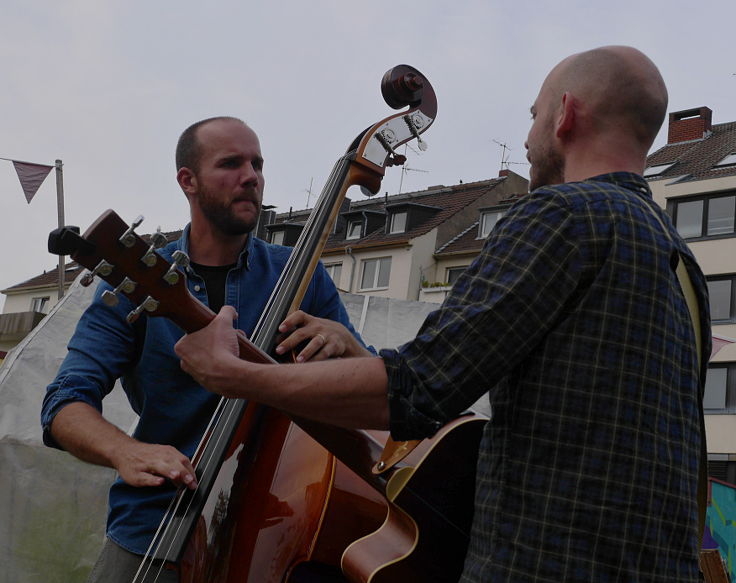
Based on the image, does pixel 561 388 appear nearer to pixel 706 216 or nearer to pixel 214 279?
pixel 214 279

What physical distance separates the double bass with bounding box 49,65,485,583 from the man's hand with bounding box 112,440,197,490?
50mm

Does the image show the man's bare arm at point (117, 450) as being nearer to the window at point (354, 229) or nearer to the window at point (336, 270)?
the window at point (336, 270)

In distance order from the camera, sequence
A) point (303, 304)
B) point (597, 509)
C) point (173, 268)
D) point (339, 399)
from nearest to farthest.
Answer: point (597, 509), point (339, 399), point (173, 268), point (303, 304)

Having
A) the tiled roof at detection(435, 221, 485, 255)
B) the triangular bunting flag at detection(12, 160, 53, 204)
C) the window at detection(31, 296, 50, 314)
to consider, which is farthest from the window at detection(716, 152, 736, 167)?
the window at detection(31, 296, 50, 314)

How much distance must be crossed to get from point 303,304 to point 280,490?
0.81 meters

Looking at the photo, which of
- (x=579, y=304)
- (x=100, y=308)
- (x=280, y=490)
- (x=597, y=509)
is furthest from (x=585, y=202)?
(x=100, y=308)

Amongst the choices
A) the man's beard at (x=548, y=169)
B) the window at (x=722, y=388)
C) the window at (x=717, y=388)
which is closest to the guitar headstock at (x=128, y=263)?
the man's beard at (x=548, y=169)

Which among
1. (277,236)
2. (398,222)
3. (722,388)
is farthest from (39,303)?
(722,388)

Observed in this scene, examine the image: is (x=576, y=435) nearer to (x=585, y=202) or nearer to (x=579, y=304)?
(x=579, y=304)

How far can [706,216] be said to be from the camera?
1105 inches

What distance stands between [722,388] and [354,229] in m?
15.9

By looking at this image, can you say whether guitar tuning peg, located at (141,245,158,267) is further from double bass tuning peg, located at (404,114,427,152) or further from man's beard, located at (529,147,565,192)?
double bass tuning peg, located at (404,114,427,152)

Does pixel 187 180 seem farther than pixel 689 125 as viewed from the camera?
No

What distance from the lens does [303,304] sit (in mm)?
3000
